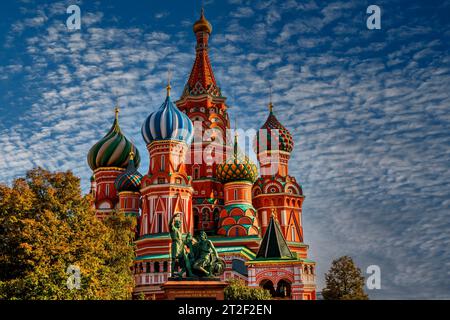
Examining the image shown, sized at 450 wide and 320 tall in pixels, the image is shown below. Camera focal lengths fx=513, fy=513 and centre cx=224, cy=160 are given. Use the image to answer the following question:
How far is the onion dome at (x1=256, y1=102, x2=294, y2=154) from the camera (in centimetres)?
5138

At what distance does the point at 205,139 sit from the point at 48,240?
31107 mm

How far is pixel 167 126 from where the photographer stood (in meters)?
44.5

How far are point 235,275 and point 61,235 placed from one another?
17.8 metres

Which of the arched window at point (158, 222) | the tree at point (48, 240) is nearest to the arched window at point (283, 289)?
the arched window at point (158, 222)

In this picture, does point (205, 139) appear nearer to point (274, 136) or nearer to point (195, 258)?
point (274, 136)

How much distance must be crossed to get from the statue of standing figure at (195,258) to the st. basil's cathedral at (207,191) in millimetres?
11347

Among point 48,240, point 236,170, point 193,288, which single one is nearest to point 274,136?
point 236,170

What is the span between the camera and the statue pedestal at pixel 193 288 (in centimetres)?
2271

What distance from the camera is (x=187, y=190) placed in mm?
44312

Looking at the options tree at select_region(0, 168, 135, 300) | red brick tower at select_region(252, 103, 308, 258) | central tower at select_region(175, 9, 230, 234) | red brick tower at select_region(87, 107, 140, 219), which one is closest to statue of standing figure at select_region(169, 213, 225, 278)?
tree at select_region(0, 168, 135, 300)

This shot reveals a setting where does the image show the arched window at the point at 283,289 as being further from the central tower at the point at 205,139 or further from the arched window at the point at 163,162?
the arched window at the point at 163,162

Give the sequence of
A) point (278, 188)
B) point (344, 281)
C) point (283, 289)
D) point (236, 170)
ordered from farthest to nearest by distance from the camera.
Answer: point (278, 188), point (236, 170), point (344, 281), point (283, 289)

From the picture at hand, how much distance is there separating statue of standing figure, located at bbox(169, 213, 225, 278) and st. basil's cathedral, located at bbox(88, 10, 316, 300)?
1135 cm
